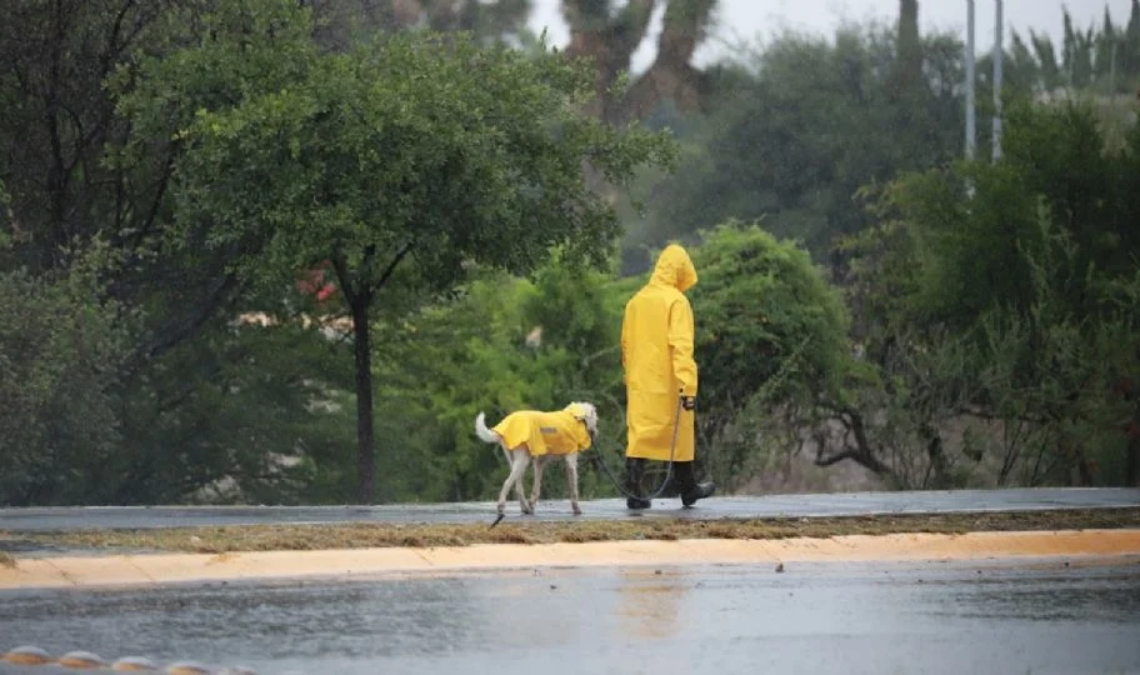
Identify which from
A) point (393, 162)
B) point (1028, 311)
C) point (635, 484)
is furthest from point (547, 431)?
point (1028, 311)

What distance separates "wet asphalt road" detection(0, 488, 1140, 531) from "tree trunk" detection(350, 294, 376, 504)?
6240 millimetres

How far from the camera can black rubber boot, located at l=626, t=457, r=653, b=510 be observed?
56.0ft

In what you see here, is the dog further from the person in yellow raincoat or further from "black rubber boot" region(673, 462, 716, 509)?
"black rubber boot" region(673, 462, 716, 509)

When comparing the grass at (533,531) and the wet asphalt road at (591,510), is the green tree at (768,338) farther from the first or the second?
the grass at (533,531)

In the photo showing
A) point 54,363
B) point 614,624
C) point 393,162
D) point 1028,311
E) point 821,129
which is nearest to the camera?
point 614,624

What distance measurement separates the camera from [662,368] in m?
16.7

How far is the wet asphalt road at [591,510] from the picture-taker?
15.9 meters

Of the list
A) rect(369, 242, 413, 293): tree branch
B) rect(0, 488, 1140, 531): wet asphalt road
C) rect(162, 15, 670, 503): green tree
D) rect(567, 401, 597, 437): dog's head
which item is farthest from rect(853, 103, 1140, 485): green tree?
rect(567, 401, 597, 437): dog's head

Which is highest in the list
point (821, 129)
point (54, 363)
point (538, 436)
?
point (821, 129)

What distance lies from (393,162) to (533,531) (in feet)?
26.9

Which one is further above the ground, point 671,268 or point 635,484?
point 671,268

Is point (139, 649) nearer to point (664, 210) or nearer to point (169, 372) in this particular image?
point (169, 372)

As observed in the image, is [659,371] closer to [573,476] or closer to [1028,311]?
[573,476]

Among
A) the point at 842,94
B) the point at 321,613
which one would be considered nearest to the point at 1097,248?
the point at 321,613
